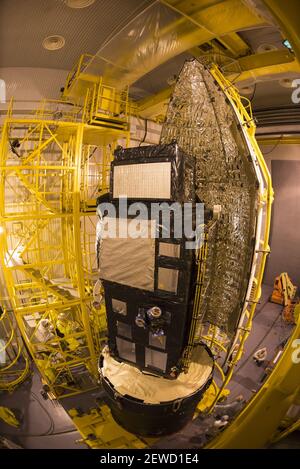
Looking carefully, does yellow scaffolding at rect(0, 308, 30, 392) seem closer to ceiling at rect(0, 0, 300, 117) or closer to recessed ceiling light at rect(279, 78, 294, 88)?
ceiling at rect(0, 0, 300, 117)

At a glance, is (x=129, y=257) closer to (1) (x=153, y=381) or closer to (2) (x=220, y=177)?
(1) (x=153, y=381)

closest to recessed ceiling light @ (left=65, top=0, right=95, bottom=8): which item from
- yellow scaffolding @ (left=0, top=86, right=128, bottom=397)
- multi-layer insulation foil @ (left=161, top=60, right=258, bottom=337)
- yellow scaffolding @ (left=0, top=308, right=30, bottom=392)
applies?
yellow scaffolding @ (left=0, top=86, right=128, bottom=397)

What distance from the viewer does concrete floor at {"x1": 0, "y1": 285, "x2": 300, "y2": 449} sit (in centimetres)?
391

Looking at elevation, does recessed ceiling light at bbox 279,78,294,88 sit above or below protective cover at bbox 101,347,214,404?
above

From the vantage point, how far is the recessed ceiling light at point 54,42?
4.66m

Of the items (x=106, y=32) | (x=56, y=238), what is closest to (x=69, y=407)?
(x=56, y=238)

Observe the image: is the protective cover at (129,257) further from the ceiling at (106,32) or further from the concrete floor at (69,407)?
the ceiling at (106,32)

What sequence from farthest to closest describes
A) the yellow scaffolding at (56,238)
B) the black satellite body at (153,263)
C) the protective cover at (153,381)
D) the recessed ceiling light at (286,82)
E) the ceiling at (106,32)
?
the recessed ceiling light at (286,82), the yellow scaffolding at (56,238), the ceiling at (106,32), the protective cover at (153,381), the black satellite body at (153,263)

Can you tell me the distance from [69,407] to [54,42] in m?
7.47

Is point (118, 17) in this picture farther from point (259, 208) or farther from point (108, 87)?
point (259, 208)

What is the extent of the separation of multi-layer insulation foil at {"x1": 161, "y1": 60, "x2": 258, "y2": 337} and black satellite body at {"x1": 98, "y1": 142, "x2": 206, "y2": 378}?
0.85 m

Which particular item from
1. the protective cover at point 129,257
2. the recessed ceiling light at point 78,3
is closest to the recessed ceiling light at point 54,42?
the recessed ceiling light at point 78,3

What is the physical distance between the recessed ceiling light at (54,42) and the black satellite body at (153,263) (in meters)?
3.55
